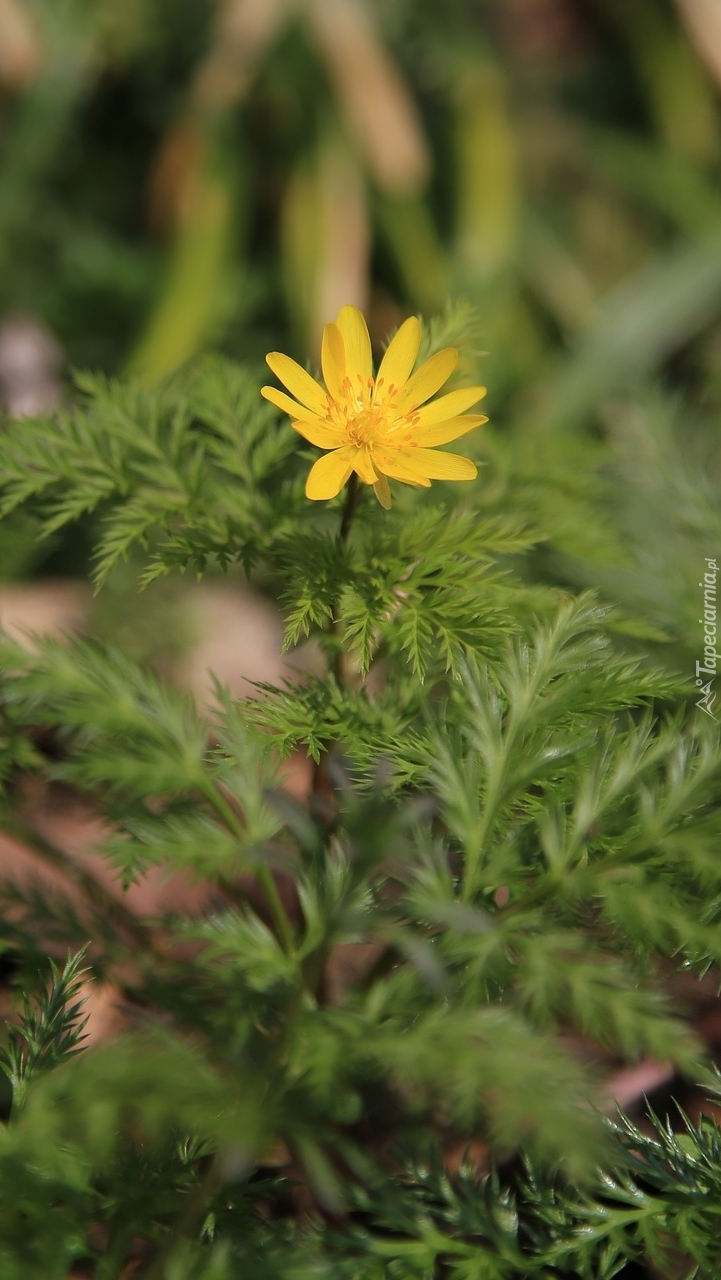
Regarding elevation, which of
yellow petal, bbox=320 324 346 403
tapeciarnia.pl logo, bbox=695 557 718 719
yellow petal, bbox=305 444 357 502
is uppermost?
yellow petal, bbox=320 324 346 403

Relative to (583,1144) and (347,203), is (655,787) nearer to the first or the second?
(583,1144)

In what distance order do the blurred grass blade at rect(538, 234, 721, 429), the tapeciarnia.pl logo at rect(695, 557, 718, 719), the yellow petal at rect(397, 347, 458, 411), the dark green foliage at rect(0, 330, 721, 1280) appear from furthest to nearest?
the blurred grass blade at rect(538, 234, 721, 429) → the tapeciarnia.pl logo at rect(695, 557, 718, 719) → the yellow petal at rect(397, 347, 458, 411) → the dark green foliage at rect(0, 330, 721, 1280)

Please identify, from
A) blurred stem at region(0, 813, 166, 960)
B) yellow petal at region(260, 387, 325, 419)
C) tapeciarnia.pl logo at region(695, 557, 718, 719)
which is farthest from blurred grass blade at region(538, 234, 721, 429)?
blurred stem at region(0, 813, 166, 960)

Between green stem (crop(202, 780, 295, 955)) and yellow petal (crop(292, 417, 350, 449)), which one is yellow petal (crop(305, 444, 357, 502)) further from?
green stem (crop(202, 780, 295, 955))

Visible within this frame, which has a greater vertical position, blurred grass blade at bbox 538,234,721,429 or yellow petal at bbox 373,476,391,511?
yellow petal at bbox 373,476,391,511

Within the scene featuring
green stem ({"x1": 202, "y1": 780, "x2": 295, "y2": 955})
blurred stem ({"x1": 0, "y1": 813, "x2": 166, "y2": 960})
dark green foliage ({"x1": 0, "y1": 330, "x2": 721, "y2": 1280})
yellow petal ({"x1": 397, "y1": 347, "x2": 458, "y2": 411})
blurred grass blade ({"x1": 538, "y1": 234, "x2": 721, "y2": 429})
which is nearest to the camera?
dark green foliage ({"x1": 0, "y1": 330, "x2": 721, "y2": 1280})

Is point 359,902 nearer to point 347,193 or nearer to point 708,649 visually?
point 708,649

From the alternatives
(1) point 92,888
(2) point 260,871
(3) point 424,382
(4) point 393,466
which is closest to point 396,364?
(3) point 424,382

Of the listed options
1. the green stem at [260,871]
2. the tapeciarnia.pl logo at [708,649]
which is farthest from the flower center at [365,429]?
the tapeciarnia.pl logo at [708,649]
